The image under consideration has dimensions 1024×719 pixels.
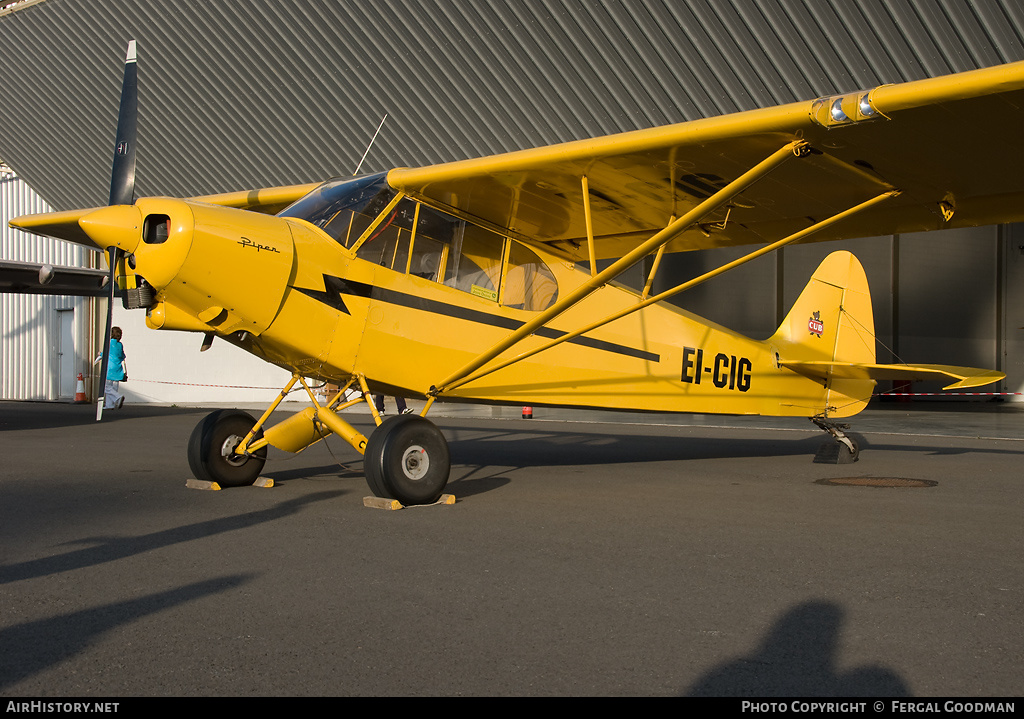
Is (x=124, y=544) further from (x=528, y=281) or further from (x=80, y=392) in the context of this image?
(x=80, y=392)

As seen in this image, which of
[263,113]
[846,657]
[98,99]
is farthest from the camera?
[98,99]

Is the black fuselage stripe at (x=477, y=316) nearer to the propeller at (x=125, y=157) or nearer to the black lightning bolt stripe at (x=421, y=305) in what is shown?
the black lightning bolt stripe at (x=421, y=305)

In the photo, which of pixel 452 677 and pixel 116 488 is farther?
pixel 116 488

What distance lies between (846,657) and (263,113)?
19596 mm

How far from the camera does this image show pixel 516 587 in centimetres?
410

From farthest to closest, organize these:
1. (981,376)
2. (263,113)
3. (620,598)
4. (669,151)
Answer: (263,113), (981,376), (669,151), (620,598)

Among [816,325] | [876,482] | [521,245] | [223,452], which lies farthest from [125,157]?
[816,325]

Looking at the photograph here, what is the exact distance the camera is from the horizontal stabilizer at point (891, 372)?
29.6 ft

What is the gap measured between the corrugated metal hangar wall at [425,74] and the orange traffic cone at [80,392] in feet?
18.3

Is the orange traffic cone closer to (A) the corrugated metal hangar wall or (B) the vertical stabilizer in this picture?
(A) the corrugated metal hangar wall

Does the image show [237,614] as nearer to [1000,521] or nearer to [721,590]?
[721,590]

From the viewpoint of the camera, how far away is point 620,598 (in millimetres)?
Result: 3904

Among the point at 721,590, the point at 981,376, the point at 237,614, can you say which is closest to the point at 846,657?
the point at 721,590

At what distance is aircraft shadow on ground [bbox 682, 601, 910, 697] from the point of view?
2721 mm
